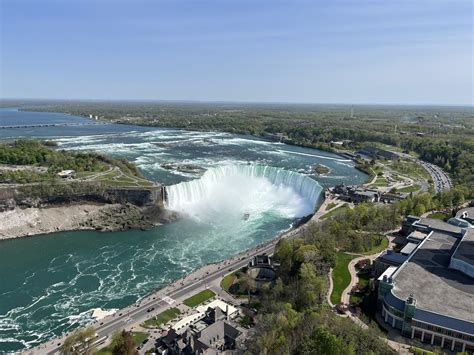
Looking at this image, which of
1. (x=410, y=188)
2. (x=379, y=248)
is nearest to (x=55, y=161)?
(x=379, y=248)

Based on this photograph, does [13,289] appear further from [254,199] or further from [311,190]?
[311,190]

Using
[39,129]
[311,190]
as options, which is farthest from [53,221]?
[39,129]

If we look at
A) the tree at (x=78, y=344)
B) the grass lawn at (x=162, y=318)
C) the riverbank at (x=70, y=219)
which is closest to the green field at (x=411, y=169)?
the riverbank at (x=70, y=219)

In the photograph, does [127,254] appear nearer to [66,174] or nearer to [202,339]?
[202,339]

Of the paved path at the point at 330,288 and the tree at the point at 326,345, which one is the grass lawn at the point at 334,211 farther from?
the tree at the point at 326,345

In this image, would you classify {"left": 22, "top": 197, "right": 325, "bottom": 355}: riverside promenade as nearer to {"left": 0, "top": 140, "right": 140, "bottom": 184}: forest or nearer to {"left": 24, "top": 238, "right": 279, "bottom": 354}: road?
{"left": 24, "top": 238, "right": 279, "bottom": 354}: road

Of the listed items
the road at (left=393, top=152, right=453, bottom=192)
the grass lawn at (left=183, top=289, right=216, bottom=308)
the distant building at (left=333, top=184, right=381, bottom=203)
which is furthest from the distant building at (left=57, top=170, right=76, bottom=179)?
the road at (left=393, top=152, right=453, bottom=192)
